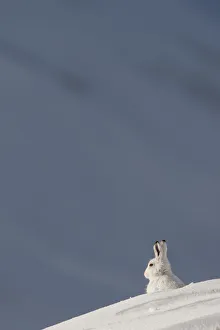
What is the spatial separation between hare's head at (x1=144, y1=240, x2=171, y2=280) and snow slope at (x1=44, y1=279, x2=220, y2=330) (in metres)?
4.74

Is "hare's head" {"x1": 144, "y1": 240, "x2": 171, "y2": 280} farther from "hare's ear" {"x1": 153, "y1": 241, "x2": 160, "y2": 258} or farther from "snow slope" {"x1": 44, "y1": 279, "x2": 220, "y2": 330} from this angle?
"snow slope" {"x1": 44, "y1": 279, "x2": 220, "y2": 330}

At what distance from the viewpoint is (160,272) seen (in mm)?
15492

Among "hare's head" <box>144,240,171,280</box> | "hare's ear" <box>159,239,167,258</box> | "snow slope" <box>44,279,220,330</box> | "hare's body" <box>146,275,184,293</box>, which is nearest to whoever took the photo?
"snow slope" <box>44,279,220,330</box>

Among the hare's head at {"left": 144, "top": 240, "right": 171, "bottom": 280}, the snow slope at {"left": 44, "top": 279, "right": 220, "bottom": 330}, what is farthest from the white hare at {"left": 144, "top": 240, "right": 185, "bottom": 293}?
the snow slope at {"left": 44, "top": 279, "right": 220, "bottom": 330}

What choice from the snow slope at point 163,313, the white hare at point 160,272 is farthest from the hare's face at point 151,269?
the snow slope at point 163,313

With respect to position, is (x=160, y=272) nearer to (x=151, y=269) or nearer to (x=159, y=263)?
(x=159, y=263)

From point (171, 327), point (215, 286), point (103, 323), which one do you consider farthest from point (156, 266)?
point (171, 327)

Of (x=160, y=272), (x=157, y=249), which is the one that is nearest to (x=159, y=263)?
(x=160, y=272)

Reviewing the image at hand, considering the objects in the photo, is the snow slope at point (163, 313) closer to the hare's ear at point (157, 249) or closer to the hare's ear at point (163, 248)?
the hare's ear at point (163, 248)

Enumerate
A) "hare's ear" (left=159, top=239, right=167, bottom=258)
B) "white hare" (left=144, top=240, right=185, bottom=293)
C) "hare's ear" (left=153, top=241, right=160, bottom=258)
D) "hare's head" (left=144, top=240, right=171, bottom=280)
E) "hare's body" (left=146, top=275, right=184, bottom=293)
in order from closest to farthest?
"hare's body" (left=146, top=275, right=184, bottom=293) → "white hare" (left=144, top=240, right=185, bottom=293) → "hare's head" (left=144, top=240, right=171, bottom=280) → "hare's ear" (left=159, top=239, right=167, bottom=258) → "hare's ear" (left=153, top=241, right=160, bottom=258)

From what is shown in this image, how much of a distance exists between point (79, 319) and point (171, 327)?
6.71 feet

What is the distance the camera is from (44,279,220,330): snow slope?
27.5 feet

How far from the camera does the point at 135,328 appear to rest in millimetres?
8547

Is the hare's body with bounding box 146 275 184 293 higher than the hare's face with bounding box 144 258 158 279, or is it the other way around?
the hare's face with bounding box 144 258 158 279
